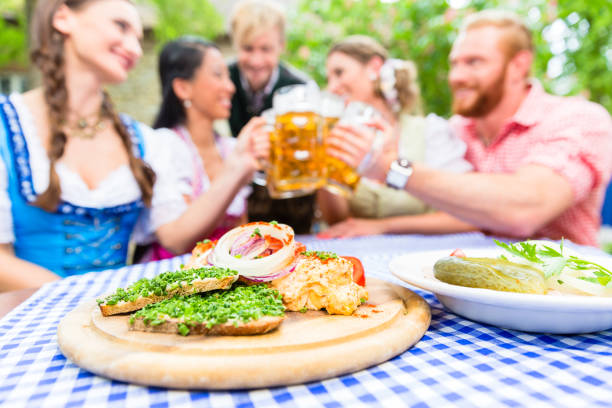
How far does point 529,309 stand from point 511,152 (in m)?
1.92

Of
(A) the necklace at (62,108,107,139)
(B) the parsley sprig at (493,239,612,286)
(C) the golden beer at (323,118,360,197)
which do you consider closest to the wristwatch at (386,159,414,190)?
(C) the golden beer at (323,118,360,197)

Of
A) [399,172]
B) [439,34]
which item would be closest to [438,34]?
[439,34]

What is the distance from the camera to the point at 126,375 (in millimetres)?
646

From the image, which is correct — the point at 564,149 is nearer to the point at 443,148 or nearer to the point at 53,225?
the point at 443,148

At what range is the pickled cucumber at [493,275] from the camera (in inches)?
32.3

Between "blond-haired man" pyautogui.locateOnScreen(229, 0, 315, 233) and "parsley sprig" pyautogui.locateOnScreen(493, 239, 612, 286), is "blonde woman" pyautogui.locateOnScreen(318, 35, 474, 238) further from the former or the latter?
"parsley sprig" pyautogui.locateOnScreen(493, 239, 612, 286)

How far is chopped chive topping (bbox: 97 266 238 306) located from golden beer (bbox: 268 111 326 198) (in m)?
0.94

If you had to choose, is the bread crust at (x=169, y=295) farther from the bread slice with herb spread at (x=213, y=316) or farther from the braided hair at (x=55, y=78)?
the braided hair at (x=55, y=78)

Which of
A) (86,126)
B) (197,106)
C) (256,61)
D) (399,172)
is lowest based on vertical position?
(399,172)

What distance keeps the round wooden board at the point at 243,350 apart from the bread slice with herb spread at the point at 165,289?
0.08ft

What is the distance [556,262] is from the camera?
86 centimetres

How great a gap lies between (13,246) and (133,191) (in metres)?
0.56

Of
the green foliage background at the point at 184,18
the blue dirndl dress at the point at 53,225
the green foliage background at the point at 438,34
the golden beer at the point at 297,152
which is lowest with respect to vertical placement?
the blue dirndl dress at the point at 53,225

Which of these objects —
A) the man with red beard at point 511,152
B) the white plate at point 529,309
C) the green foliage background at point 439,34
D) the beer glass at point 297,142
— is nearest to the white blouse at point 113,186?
the beer glass at point 297,142
